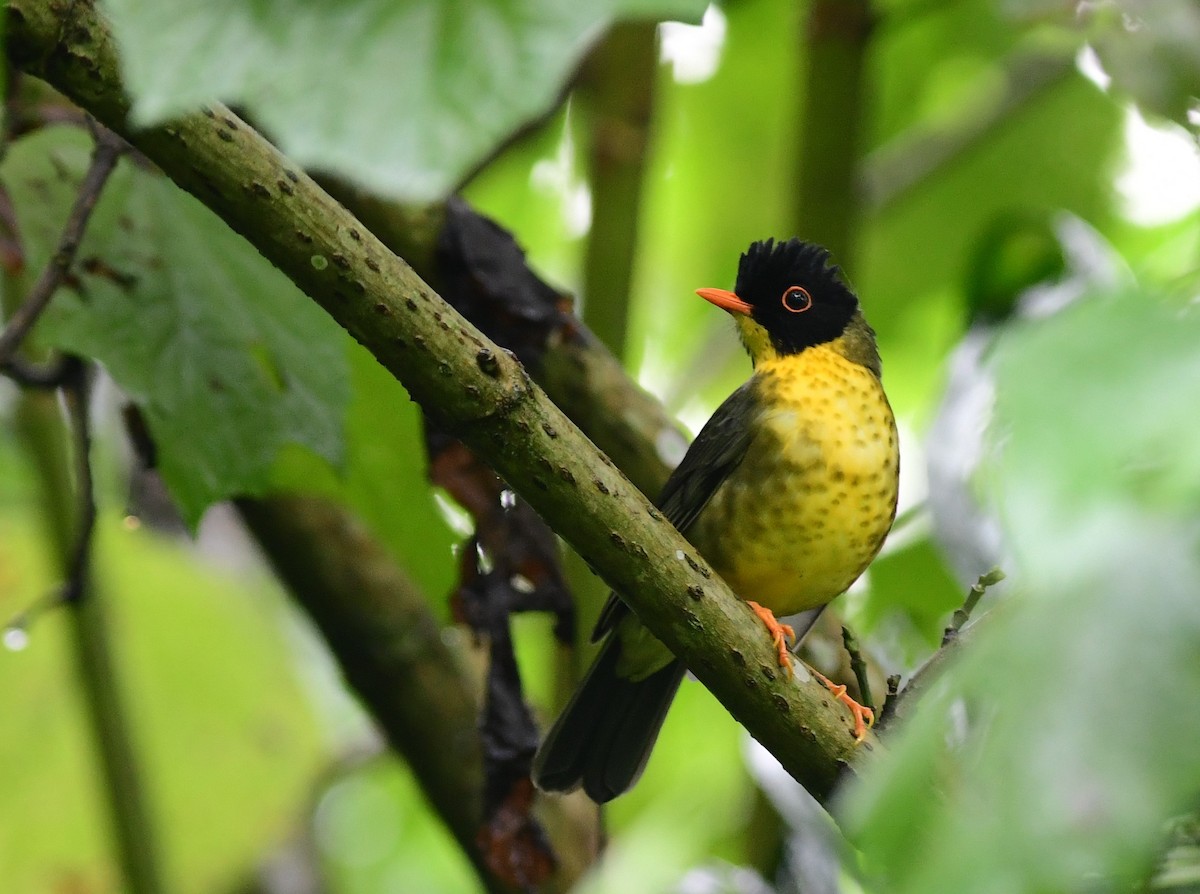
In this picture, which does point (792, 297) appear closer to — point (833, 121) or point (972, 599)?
point (833, 121)

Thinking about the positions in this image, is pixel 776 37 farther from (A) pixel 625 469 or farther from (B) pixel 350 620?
(B) pixel 350 620

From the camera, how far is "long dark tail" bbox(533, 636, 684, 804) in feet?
11.2

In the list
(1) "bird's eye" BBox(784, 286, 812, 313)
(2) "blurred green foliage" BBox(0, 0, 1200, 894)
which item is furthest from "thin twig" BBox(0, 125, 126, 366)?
(1) "bird's eye" BBox(784, 286, 812, 313)

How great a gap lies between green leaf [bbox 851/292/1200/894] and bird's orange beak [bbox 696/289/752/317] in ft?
9.58

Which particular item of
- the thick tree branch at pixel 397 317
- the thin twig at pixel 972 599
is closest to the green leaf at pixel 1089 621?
the thick tree branch at pixel 397 317

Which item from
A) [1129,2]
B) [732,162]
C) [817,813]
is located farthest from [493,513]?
[732,162]

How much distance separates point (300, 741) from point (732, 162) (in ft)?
7.26

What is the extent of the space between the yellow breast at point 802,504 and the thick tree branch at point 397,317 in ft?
4.47

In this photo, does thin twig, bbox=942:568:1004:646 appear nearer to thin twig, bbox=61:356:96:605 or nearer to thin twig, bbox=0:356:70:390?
thin twig, bbox=61:356:96:605

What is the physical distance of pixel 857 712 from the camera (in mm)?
2859

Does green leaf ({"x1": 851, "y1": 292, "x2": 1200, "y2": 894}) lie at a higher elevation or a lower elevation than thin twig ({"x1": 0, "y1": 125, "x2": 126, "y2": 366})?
lower

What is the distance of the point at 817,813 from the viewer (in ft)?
11.4

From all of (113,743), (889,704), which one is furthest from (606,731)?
(889,704)

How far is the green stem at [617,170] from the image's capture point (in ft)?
12.2
